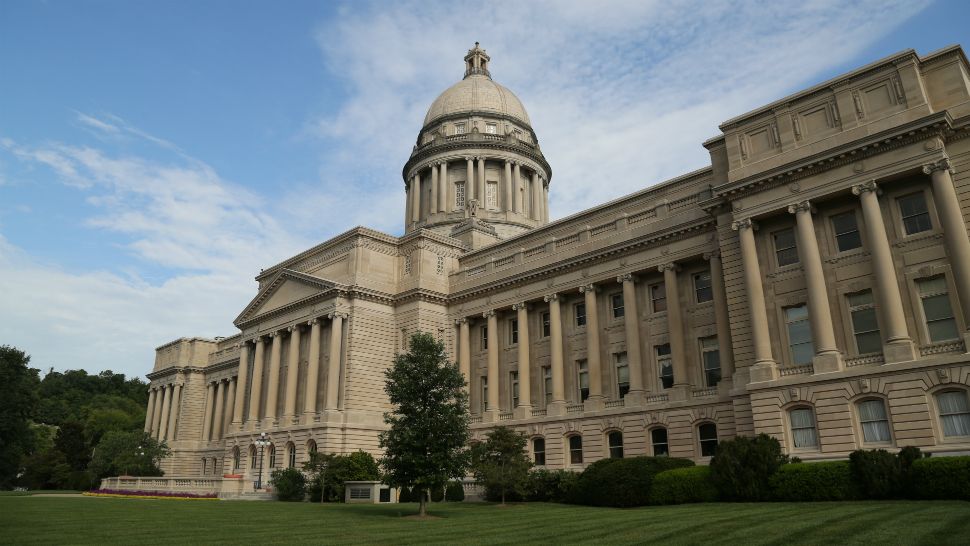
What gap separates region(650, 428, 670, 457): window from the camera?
35.4 meters

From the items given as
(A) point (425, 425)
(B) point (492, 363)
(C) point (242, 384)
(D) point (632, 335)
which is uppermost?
(C) point (242, 384)

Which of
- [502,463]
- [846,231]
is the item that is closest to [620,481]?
[502,463]

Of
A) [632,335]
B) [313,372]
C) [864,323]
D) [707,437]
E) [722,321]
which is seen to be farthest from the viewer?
[313,372]

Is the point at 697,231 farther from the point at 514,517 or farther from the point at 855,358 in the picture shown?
the point at 514,517

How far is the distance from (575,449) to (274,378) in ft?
84.0

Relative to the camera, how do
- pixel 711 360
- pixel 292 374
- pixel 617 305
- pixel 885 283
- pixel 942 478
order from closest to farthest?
pixel 942 478 → pixel 885 283 → pixel 711 360 → pixel 617 305 → pixel 292 374

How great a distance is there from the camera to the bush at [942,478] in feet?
65.0

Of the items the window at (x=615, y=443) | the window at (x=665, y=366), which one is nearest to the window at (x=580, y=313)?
the window at (x=665, y=366)

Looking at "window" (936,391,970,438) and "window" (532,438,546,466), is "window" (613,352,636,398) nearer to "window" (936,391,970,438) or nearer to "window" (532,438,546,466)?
"window" (532,438,546,466)

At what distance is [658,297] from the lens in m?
38.9

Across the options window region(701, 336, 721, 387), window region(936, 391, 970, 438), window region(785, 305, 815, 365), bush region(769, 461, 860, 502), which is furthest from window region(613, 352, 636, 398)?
window region(936, 391, 970, 438)

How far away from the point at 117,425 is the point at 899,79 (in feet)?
346

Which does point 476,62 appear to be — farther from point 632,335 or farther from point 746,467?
point 746,467

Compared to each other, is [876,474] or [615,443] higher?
[615,443]
